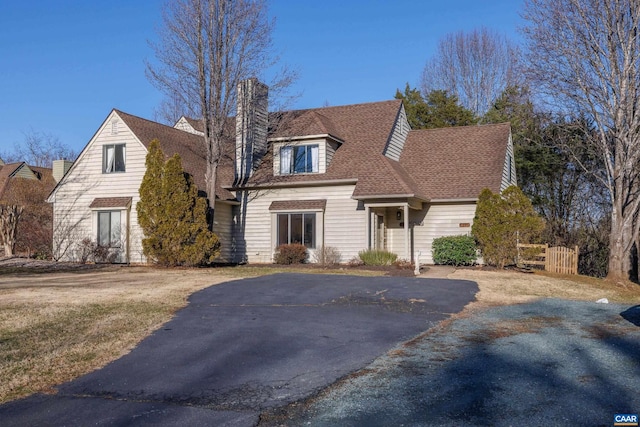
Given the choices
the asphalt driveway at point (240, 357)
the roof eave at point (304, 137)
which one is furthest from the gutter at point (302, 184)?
the asphalt driveway at point (240, 357)

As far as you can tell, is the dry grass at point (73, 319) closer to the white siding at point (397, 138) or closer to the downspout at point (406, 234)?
the downspout at point (406, 234)

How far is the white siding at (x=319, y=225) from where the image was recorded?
2348cm

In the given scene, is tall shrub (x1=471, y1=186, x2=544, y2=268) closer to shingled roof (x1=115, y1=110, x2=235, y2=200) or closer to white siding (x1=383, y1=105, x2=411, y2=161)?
white siding (x1=383, y1=105, x2=411, y2=161)

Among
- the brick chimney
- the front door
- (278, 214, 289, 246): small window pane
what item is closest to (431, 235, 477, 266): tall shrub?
Answer: the front door

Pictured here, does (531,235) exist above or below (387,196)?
below

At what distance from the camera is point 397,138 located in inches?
1051

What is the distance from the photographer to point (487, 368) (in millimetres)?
7328

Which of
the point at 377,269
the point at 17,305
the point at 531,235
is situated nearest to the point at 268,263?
the point at 377,269

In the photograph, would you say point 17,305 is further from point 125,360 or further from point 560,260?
point 560,260

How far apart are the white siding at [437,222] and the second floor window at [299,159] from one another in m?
4.82

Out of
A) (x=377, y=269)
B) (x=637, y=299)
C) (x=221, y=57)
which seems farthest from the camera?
(x=221, y=57)

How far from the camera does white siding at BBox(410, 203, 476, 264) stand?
77.0 ft

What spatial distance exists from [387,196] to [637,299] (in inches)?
362

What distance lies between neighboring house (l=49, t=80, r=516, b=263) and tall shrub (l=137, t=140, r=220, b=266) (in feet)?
8.77
